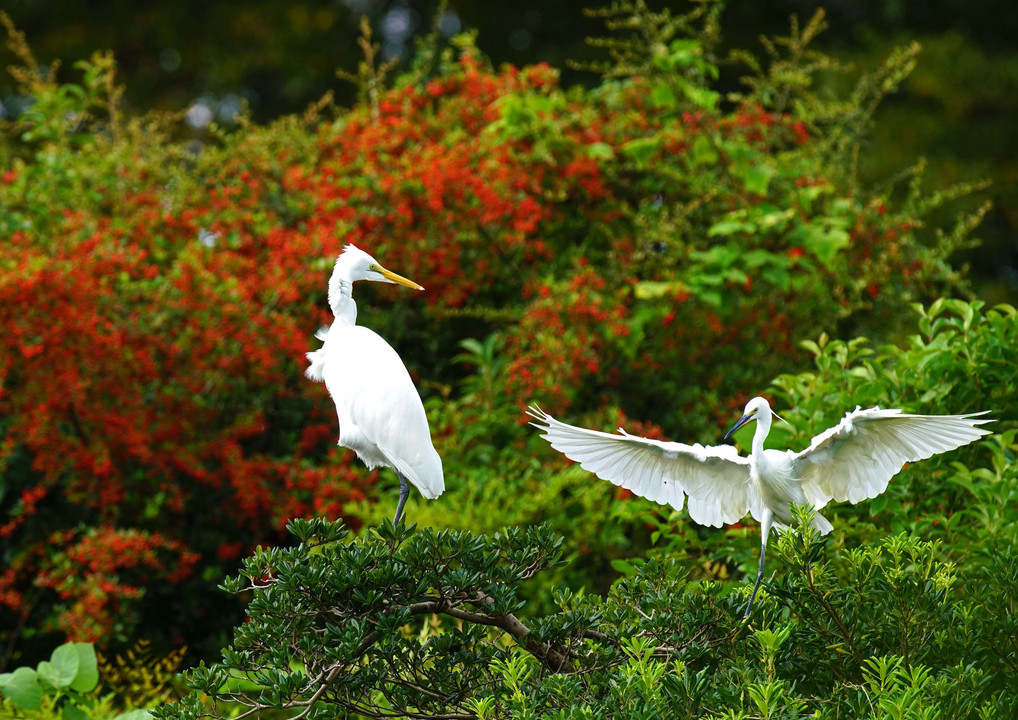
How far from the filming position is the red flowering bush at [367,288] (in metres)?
5.04

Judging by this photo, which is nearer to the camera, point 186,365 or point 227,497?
point 186,365

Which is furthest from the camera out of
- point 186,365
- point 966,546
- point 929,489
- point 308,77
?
point 308,77

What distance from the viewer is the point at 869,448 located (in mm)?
3041

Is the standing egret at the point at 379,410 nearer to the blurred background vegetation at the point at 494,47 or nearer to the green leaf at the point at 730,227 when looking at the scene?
the green leaf at the point at 730,227

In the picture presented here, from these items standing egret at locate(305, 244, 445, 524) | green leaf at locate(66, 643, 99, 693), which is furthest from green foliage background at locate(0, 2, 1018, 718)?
green leaf at locate(66, 643, 99, 693)

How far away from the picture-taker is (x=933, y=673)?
8.77 ft

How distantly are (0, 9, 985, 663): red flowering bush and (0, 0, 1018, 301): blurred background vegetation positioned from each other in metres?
3.75

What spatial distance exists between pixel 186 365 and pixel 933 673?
3.71m

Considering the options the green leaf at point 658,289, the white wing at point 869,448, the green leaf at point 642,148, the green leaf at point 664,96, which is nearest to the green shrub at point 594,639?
the white wing at point 869,448

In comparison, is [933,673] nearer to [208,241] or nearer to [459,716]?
[459,716]

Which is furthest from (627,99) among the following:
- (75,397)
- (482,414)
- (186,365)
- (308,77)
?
(308,77)

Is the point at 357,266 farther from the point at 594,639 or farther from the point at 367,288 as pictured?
the point at 367,288

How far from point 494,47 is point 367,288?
18.5ft

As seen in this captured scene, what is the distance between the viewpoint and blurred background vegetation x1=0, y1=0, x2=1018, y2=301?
980 centimetres
